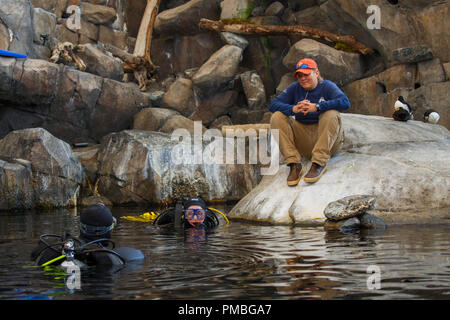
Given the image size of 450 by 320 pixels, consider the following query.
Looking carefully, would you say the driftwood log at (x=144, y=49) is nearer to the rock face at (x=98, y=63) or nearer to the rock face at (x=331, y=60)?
the rock face at (x=98, y=63)

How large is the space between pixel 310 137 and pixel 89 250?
4.49 metres

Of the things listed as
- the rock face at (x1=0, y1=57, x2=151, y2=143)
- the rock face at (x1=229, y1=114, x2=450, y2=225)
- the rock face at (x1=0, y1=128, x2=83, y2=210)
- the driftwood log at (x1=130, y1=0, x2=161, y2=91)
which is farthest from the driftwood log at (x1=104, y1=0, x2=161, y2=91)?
the rock face at (x1=229, y1=114, x2=450, y2=225)

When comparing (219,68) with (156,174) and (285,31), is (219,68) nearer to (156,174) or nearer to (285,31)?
(285,31)

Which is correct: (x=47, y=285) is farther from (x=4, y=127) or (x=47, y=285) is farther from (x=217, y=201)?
(x=4, y=127)

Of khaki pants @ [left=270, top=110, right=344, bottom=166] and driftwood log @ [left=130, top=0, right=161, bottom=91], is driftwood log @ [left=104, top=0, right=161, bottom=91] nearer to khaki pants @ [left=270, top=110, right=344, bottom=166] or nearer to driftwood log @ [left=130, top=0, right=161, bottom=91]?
driftwood log @ [left=130, top=0, right=161, bottom=91]

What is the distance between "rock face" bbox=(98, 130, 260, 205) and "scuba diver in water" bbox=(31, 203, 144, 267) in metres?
8.88

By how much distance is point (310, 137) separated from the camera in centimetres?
838

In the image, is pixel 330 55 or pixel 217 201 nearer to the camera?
pixel 217 201

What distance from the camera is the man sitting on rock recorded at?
788cm

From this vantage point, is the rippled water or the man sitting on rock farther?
the man sitting on rock

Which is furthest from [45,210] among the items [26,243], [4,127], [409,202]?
[409,202]

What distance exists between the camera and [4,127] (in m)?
16.9

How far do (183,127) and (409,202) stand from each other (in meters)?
10.9

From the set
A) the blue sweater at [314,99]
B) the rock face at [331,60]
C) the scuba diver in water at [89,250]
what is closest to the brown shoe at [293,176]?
the blue sweater at [314,99]
